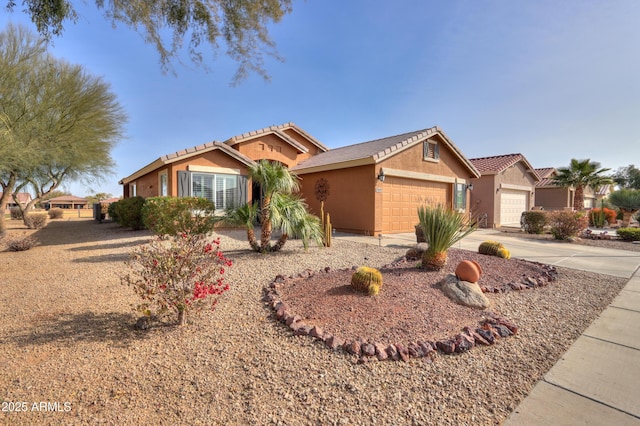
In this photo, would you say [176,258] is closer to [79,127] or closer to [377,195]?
[377,195]

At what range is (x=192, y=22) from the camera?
16.4 ft

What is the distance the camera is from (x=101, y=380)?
8.27 ft

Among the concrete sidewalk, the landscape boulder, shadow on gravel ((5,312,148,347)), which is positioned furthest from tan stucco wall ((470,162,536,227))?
shadow on gravel ((5,312,148,347))

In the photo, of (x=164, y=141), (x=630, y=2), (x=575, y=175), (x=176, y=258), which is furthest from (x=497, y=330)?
(x=575, y=175)

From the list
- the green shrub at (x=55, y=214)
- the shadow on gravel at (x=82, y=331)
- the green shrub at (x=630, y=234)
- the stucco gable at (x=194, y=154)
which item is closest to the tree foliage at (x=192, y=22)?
the shadow on gravel at (x=82, y=331)

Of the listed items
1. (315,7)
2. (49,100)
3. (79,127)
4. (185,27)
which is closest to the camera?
(185,27)

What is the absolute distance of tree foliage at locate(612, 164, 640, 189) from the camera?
158ft

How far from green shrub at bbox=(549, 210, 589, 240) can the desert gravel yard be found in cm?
844

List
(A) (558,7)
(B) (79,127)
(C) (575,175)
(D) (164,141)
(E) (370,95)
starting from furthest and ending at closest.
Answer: (C) (575,175) → (D) (164,141) → (E) (370,95) → (B) (79,127) → (A) (558,7)

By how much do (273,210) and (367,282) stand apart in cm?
346

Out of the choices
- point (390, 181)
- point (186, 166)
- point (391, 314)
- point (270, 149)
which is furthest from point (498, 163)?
point (391, 314)

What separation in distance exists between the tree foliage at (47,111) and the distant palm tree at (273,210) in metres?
7.49

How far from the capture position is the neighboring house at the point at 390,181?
473 inches

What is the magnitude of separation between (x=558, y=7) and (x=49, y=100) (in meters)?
17.6
